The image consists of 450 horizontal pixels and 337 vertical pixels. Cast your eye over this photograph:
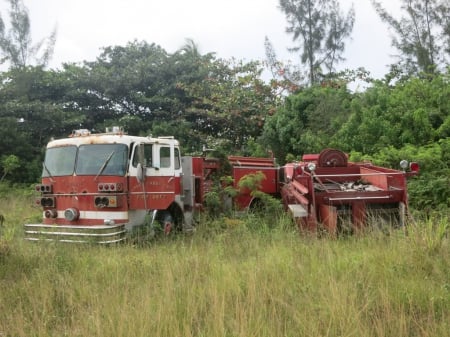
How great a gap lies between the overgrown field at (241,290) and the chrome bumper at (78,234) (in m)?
1.22

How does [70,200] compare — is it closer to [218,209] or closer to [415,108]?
[218,209]

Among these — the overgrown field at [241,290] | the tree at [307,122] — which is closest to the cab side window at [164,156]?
the overgrown field at [241,290]

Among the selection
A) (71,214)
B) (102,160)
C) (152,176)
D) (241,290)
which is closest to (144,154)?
(152,176)

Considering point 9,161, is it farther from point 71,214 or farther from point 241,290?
point 241,290

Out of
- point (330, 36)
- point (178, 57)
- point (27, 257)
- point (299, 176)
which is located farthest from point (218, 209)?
point (330, 36)

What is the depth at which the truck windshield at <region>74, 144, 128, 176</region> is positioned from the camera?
8750 mm

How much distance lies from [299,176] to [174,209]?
2877mm

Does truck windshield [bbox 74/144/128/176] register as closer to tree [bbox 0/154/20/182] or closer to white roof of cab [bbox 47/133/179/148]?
white roof of cab [bbox 47/133/179/148]

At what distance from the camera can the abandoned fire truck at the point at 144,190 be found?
8148 mm

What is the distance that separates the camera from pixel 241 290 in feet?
14.3

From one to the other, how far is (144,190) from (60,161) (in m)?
1.80

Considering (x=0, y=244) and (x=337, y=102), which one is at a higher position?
(x=337, y=102)

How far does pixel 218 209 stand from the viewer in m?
11.3

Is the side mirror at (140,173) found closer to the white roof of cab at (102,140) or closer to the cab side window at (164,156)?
the white roof of cab at (102,140)
